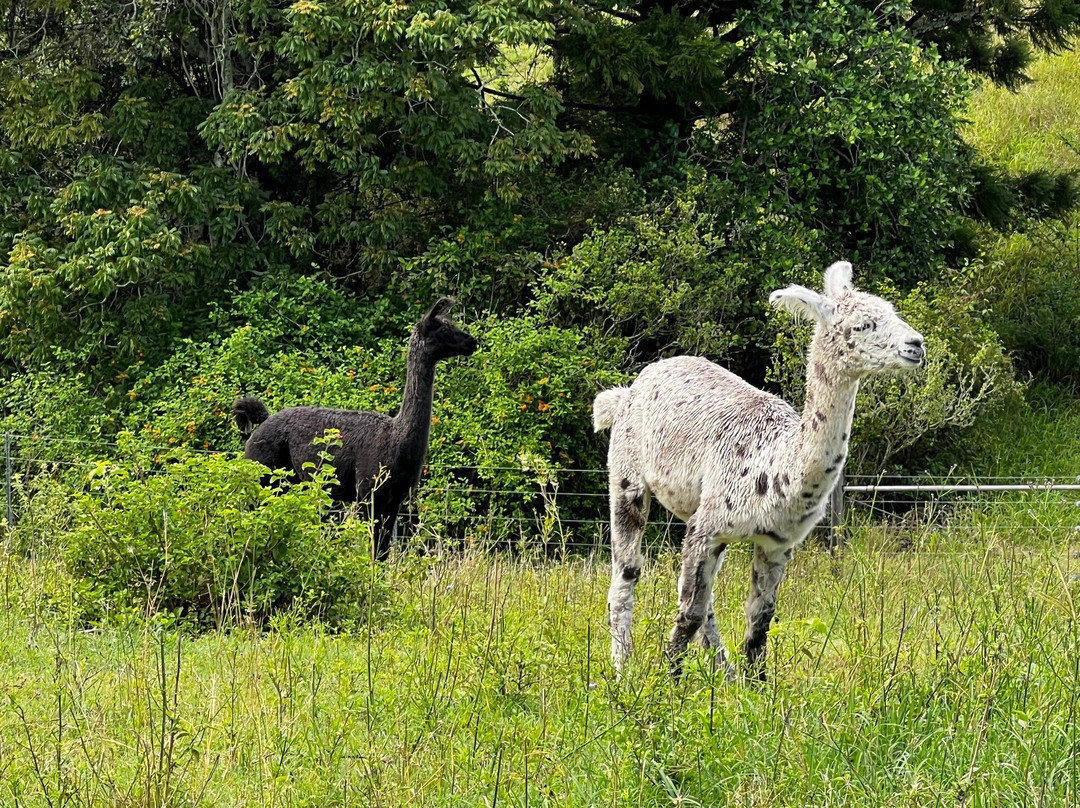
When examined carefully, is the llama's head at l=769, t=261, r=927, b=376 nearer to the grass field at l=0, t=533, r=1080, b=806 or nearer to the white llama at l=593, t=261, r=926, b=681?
the white llama at l=593, t=261, r=926, b=681

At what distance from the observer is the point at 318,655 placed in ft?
19.7

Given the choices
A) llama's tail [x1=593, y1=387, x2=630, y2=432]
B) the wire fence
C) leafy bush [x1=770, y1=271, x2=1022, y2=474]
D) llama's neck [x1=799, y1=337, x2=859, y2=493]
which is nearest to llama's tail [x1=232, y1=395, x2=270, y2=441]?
the wire fence

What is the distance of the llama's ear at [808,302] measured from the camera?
19.0 feet

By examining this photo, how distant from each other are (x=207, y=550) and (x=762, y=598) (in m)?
2.88

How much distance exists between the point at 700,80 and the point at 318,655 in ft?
33.2

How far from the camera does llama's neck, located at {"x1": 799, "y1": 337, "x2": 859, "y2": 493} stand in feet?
18.8

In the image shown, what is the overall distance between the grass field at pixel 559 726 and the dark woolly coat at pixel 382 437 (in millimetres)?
3780

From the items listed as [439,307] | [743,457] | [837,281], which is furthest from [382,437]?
[837,281]

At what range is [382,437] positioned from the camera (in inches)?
401

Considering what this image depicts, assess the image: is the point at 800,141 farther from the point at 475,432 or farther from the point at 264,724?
the point at 264,724

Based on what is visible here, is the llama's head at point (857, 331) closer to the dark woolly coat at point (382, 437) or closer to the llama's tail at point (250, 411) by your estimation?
the dark woolly coat at point (382, 437)

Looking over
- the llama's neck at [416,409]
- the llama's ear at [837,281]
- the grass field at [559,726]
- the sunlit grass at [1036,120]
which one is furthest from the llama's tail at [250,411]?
the sunlit grass at [1036,120]

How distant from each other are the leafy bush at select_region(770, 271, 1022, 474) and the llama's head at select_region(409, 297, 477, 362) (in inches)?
168

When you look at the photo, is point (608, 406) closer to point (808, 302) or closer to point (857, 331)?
point (808, 302)
